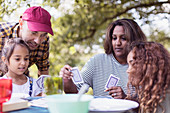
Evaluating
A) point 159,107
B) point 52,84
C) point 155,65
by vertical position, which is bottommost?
point 159,107

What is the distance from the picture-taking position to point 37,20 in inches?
91.6

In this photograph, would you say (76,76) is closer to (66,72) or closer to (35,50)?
(66,72)

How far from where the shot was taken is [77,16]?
8.52 meters

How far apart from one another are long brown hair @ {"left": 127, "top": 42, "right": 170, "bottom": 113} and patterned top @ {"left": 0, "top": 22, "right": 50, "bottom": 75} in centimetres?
147

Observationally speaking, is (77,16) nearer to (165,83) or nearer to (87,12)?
(87,12)

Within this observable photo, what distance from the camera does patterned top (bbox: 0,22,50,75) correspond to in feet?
8.05

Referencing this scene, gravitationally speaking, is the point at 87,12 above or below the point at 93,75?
above

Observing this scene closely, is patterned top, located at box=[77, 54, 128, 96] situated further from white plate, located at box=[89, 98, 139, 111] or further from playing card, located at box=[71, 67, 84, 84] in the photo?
white plate, located at box=[89, 98, 139, 111]

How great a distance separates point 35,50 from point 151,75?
64.3 inches

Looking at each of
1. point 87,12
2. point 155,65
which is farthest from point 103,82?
point 87,12

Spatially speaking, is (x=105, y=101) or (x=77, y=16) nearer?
(x=105, y=101)

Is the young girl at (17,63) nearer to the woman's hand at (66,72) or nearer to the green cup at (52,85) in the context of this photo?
the woman's hand at (66,72)

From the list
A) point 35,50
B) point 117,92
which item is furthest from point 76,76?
point 35,50

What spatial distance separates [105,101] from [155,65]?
0.41m
